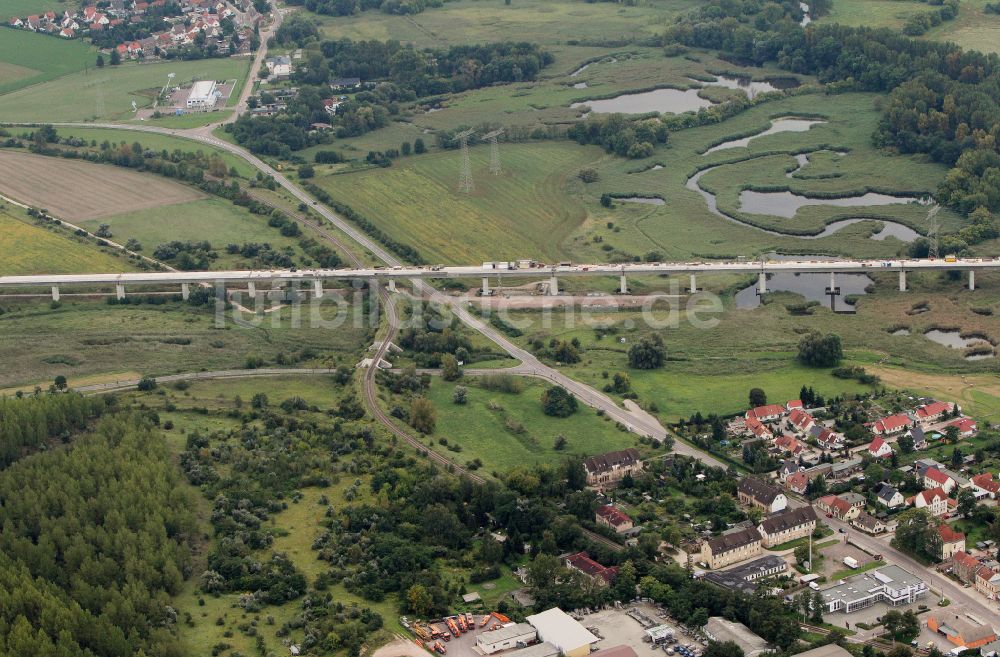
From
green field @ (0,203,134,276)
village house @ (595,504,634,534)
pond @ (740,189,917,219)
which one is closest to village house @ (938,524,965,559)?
village house @ (595,504,634,534)

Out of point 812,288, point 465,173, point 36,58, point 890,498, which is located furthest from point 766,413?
point 36,58

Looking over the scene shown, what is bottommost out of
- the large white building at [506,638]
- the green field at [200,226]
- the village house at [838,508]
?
the large white building at [506,638]

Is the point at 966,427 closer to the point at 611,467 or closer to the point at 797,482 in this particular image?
the point at 797,482

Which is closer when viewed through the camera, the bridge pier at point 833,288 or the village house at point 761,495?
the village house at point 761,495

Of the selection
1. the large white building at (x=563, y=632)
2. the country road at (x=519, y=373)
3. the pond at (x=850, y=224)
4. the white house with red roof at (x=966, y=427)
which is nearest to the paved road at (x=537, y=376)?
the country road at (x=519, y=373)

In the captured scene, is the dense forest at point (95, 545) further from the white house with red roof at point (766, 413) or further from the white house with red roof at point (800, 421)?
the white house with red roof at point (800, 421)

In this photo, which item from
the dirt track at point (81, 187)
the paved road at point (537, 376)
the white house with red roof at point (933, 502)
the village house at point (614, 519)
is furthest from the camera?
the dirt track at point (81, 187)

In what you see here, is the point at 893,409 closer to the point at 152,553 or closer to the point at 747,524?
the point at 747,524

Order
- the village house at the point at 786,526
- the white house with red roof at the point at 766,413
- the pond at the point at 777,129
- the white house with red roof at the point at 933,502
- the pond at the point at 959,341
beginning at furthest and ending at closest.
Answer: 1. the pond at the point at 777,129
2. the pond at the point at 959,341
3. the white house with red roof at the point at 766,413
4. the white house with red roof at the point at 933,502
5. the village house at the point at 786,526
